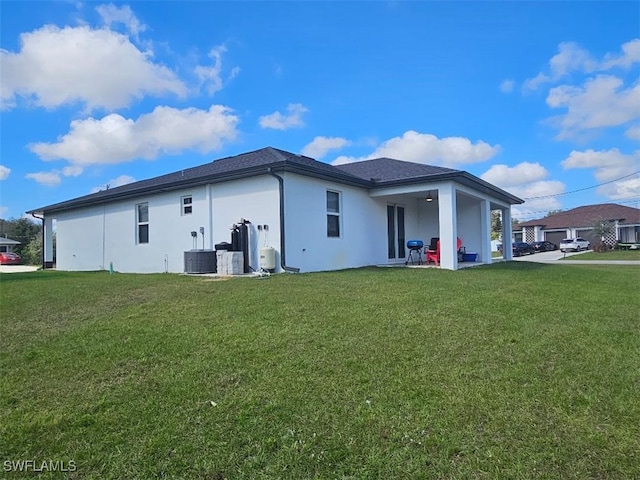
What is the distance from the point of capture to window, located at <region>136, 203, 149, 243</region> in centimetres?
1384

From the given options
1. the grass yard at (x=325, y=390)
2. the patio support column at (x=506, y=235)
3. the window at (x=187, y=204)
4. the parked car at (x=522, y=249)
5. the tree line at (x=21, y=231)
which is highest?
the tree line at (x=21, y=231)

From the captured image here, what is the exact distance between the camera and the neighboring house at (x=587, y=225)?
39.5 meters

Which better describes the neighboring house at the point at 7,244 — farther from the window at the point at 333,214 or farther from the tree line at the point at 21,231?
the window at the point at 333,214

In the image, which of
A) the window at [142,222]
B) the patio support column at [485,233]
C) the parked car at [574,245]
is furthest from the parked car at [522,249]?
the window at [142,222]

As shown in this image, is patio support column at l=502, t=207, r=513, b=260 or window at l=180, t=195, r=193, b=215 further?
patio support column at l=502, t=207, r=513, b=260

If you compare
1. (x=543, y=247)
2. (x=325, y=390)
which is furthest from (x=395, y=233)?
(x=543, y=247)

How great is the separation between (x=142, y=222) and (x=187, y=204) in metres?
2.57

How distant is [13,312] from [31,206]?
17.7m

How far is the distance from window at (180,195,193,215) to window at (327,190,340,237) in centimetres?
434

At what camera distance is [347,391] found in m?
2.97

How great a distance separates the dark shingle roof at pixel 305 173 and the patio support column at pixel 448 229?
51cm

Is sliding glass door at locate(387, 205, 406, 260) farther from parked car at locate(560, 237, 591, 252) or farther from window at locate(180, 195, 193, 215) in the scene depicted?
parked car at locate(560, 237, 591, 252)

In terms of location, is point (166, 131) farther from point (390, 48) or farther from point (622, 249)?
point (622, 249)


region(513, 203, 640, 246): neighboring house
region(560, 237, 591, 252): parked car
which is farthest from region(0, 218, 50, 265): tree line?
region(513, 203, 640, 246): neighboring house
